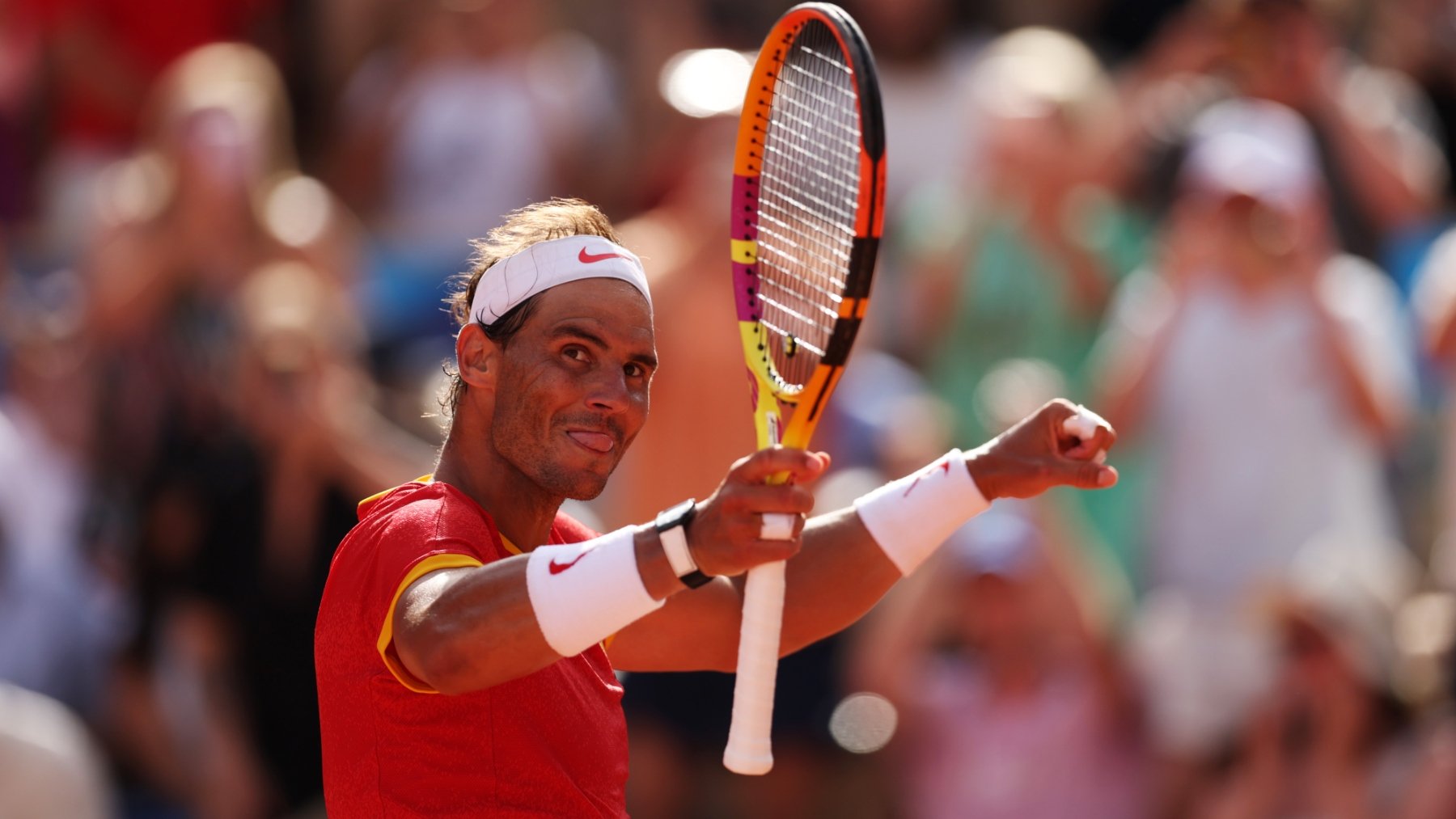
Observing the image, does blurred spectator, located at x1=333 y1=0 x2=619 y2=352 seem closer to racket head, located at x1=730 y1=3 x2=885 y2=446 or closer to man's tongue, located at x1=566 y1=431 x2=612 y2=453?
racket head, located at x1=730 y1=3 x2=885 y2=446

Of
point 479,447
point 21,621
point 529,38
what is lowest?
point 21,621

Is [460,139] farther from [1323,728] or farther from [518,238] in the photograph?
[518,238]

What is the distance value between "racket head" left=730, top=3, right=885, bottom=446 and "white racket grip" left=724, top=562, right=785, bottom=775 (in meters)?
0.25

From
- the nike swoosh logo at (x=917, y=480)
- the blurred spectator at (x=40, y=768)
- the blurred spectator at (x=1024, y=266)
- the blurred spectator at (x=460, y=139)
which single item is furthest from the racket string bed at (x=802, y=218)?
the blurred spectator at (x=460, y=139)

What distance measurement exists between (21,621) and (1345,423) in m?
4.99

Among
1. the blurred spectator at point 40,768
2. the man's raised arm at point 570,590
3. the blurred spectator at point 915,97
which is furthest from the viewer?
the blurred spectator at point 915,97

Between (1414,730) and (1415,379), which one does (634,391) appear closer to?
(1414,730)

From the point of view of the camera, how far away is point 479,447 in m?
3.63

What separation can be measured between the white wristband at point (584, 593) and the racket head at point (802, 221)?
44cm

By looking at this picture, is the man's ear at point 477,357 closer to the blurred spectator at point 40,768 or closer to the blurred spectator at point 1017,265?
the blurred spectator at point 40,768

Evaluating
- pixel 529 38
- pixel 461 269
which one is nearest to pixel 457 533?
pixel 461 269

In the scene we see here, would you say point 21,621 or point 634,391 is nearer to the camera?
point 634,391

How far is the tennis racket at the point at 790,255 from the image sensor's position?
11.3ft

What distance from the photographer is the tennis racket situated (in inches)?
136
